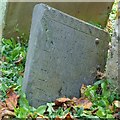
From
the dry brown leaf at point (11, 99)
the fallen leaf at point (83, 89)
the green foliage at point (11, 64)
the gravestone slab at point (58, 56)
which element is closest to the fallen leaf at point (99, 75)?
the gravestone slab at point (58, 56)

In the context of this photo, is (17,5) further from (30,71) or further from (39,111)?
(39,111)

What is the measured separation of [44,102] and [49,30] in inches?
21.7

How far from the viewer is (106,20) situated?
13.8 feet

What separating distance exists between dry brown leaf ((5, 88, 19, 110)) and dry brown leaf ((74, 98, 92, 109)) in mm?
454

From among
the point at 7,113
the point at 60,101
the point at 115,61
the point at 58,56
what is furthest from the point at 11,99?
the point at 115,61

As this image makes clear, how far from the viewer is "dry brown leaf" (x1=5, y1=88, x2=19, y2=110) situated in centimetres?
263

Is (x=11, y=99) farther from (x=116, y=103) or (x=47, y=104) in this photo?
(x=116, y=103)

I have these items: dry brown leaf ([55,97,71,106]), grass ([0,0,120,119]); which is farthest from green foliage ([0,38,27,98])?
dry brown leaf ([55,97,71,106])

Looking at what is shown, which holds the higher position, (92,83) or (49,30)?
(49,30)

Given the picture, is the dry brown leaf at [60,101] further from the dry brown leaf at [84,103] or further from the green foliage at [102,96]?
the green foliage at [102,96]

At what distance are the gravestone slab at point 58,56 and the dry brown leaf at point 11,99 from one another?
0.30 feet

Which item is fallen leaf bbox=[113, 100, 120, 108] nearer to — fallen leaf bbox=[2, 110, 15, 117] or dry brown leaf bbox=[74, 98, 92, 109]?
dry brown leaf bbox=[74, 98, 92, 109]

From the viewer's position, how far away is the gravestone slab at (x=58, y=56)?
2.80 metres

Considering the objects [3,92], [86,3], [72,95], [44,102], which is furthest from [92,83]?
[86,3]
